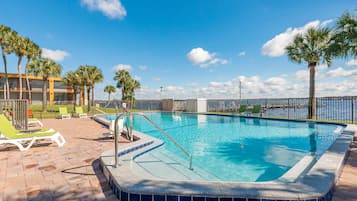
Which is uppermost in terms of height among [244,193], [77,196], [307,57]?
[307,57]

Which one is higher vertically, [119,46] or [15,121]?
[119,46]

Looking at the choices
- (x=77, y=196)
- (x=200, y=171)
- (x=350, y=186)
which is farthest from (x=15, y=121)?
(x=350, y=186)

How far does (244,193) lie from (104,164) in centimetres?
250

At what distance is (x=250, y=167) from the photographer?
4723 mm

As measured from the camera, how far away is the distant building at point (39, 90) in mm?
35603

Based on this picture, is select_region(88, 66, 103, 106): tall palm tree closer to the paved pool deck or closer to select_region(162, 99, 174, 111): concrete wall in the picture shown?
select_region(162, 99, 174, 111): concrete wall

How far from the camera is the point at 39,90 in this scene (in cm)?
3884

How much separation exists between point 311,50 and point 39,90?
46273 millimetres

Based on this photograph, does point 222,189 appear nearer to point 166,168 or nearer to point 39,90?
point 166,168

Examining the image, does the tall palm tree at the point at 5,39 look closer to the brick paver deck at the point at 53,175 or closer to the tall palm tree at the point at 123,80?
the tall palm tree at the point at 123,80

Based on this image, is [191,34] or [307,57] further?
[191,34]

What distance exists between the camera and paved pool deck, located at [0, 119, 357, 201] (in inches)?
103

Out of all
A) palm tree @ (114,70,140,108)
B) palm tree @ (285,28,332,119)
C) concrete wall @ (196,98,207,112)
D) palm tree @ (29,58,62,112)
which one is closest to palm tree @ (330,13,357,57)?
palm tree @ (285,28,332,119)

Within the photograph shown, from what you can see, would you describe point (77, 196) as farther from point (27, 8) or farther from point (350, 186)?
point (27, 8)
